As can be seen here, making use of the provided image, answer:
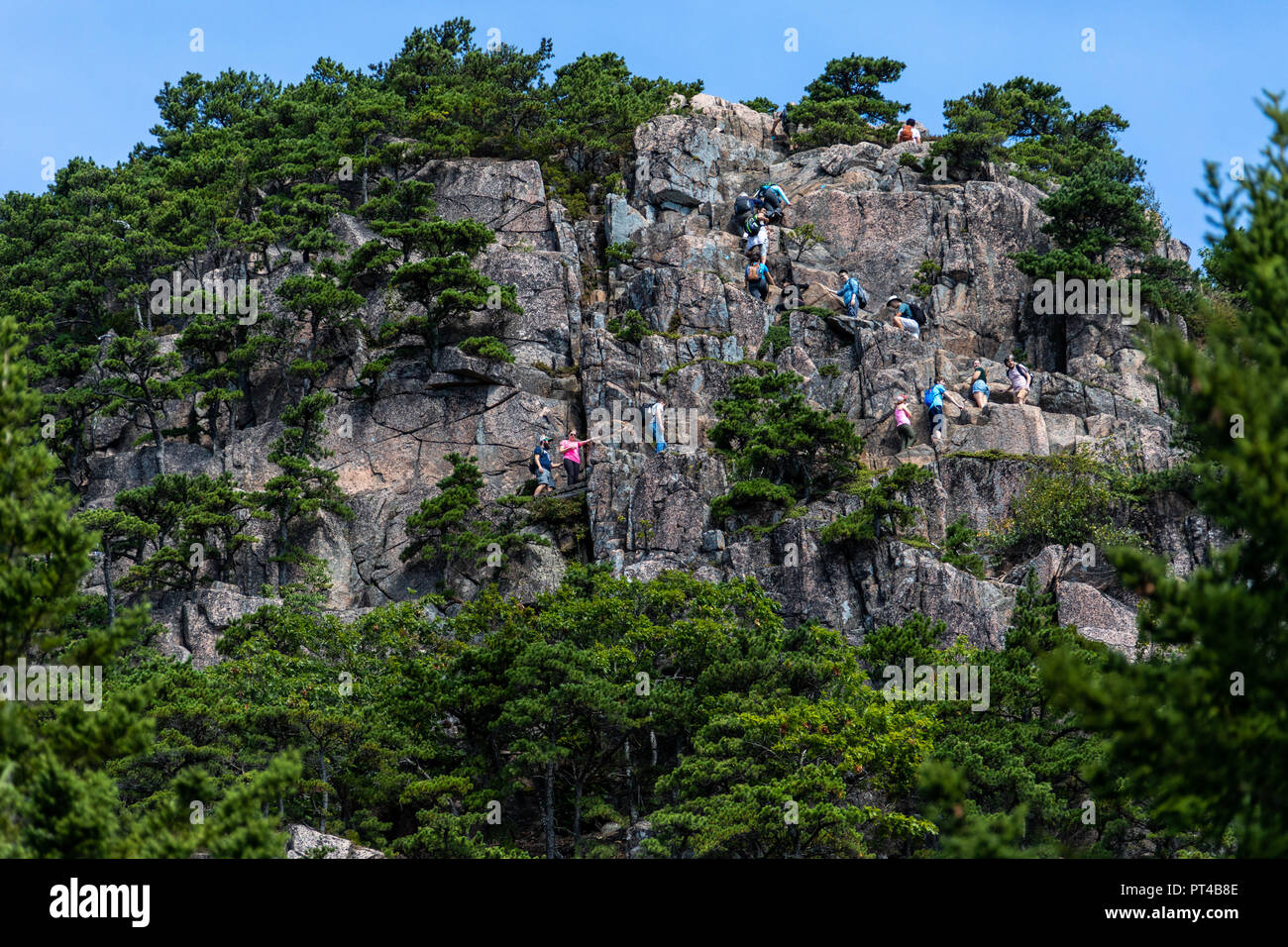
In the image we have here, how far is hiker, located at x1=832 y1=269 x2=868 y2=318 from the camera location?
43.1m

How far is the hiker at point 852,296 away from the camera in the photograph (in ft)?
141

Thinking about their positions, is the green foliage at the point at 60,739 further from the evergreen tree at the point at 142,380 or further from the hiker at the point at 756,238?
the hiker at the point at 756,238

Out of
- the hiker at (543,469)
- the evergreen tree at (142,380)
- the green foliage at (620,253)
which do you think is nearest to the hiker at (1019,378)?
the green foliage at (620,253)

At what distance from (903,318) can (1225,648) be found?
99.5 ft

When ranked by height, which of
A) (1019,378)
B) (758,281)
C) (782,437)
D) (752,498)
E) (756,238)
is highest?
(756,238)

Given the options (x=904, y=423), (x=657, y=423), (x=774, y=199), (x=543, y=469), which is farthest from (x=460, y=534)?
(x=774, y=199)

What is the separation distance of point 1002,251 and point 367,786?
95.8 feet

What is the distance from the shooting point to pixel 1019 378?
131 feet

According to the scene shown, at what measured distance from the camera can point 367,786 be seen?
1057 inches

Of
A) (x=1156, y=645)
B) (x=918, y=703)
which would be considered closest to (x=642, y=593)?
(x=918, y=703)

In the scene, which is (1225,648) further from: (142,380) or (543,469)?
(142,380)

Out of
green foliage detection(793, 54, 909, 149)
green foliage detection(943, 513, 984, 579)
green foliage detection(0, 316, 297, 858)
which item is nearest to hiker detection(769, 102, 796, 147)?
green foliage detection(793, 54, 909, 149)

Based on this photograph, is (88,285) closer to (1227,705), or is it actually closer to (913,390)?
(913,390)

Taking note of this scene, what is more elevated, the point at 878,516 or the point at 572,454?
the point at 572,454
